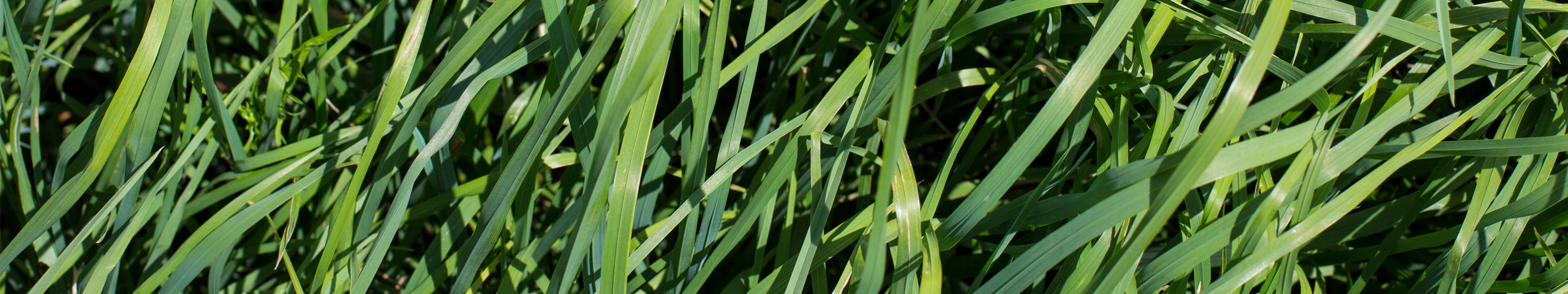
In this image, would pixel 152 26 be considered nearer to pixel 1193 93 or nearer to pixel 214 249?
pixel 214 249

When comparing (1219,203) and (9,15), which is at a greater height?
(9,15)

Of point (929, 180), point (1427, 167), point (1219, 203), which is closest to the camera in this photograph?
point (1219, 203)

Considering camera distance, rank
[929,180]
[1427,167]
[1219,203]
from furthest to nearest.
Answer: [929,180] → [1427,167] → [1219,203]

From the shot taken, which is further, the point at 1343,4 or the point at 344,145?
the point at 344,145

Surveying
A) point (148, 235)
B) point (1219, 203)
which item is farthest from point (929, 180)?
point (148, 235)

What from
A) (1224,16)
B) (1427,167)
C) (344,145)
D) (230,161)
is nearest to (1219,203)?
(1224,16)

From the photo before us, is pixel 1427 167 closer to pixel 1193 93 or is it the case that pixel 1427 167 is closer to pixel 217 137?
pixel 1193 93
